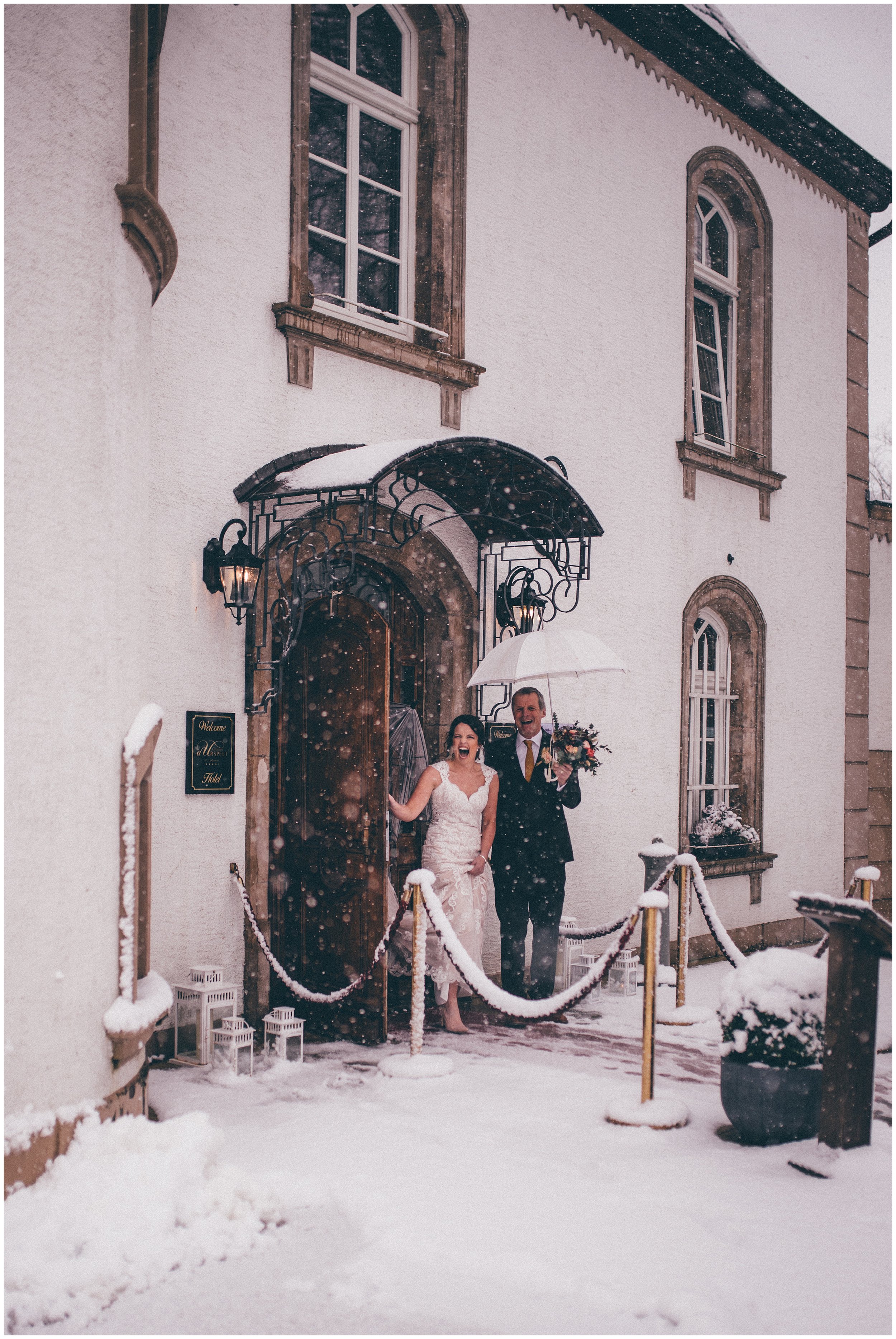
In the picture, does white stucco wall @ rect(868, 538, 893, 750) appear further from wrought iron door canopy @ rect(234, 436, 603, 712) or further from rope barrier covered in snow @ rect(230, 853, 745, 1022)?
rope barrier covered in snow @ rect(230, 853, 745, 1022)

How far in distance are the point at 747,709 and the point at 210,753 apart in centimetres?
596

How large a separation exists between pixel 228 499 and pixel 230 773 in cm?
154

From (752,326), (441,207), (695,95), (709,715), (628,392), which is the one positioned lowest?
(709,715)

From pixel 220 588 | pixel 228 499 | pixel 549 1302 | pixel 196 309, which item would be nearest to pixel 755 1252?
pixel 549 1302

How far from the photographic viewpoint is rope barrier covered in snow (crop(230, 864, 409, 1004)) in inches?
241

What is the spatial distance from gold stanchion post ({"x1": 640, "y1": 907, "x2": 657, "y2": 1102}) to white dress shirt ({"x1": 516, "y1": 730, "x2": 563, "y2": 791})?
221 cm

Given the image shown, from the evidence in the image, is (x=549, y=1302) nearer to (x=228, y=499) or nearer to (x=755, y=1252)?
(x=755, y=1252)

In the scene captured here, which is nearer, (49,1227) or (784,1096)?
(49,1227)

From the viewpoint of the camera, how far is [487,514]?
7102 millimetres

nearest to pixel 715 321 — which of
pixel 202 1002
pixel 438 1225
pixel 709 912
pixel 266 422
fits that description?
pixel 266 422

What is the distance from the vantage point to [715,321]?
1101 cm

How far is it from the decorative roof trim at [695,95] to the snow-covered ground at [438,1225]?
8.00m

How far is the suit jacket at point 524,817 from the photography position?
720 cm

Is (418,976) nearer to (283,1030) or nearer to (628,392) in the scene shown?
(283,1030)
